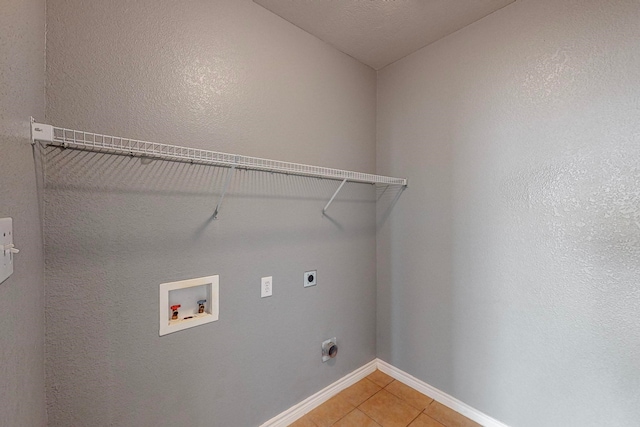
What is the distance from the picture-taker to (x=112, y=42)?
3.59ft

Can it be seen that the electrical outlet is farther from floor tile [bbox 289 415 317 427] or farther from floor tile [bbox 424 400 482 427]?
floor tile [bbox 424 400 482 427]

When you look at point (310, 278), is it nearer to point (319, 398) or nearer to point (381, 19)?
point (319, 398)

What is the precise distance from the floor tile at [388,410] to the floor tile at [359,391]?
4 centimetres

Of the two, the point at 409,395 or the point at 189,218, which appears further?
the point at 409,395

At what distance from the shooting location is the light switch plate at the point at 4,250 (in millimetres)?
575

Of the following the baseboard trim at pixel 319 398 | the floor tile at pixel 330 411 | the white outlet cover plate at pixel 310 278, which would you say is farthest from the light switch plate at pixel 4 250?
the floor tile at pixel 330 411

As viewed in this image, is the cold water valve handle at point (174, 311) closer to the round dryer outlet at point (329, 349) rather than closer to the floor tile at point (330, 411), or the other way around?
the round dryer outlet at point (329, 349)

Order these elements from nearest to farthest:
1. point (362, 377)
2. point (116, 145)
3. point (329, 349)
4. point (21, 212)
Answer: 1. point (21, 212)
2. point (116, 145)
3. point (329, 349)
4. point (362, 377)

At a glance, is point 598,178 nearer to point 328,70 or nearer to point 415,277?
point 415,277

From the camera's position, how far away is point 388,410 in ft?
5.86

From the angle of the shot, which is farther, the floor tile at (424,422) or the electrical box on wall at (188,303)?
the floor tile at (424,422)

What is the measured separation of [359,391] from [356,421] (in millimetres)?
287

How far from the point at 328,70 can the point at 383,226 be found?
1277mm

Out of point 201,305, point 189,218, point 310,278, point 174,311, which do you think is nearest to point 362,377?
point 310,278
